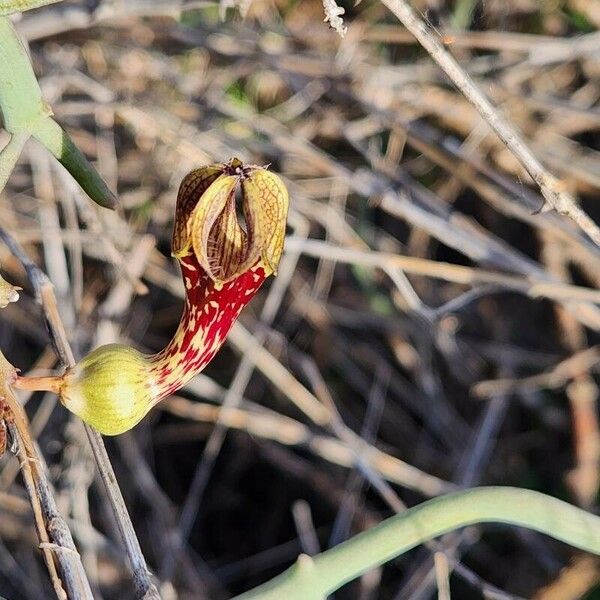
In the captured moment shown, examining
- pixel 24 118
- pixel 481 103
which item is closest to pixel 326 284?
pixel 481 103

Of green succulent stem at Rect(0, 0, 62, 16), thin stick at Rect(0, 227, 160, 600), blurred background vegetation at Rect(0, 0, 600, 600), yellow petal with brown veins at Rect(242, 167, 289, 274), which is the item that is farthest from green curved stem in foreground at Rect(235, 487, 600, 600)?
blurred background vegetation at Rect(0, 0, 600, 600)

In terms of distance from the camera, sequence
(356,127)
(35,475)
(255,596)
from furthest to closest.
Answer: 1. (356,127)
2. (35,475)
3. (255,596)

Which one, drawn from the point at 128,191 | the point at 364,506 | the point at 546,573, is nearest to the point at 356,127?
the point at 128,191

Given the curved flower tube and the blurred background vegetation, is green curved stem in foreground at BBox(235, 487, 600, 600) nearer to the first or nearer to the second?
the curved flower tube

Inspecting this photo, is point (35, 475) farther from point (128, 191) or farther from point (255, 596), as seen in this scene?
point (128, 191)

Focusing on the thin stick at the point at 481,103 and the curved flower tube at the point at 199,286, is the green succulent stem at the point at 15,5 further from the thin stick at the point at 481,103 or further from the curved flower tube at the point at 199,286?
the thin stick at the point at 481,103
